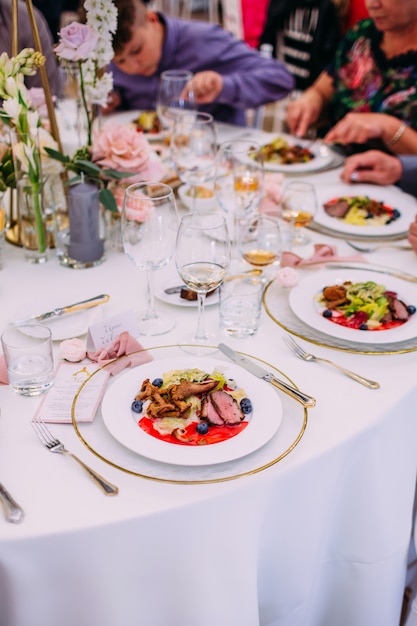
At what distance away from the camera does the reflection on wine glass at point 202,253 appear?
1.17m

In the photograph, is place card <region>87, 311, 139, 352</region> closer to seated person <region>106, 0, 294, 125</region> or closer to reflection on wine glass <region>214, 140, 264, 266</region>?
reflection on wine glass <region>214, 140, 264, 266</region>

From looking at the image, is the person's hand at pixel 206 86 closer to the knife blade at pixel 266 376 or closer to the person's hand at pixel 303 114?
the person's hand at pixel 303 114

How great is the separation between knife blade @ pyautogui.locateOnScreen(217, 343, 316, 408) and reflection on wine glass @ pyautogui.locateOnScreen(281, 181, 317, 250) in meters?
0.56

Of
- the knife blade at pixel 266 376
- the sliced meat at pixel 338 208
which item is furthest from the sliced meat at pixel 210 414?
the sliced meat at pixel 338 208

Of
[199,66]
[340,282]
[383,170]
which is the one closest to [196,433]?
[340,282]

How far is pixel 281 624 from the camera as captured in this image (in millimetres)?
1129

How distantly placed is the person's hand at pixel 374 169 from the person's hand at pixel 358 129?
7.9 inches

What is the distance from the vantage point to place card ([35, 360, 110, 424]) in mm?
1054

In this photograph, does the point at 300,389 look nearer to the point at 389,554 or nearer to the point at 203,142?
the point at 389,554

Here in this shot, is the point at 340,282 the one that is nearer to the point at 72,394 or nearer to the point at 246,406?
the point at 246,406

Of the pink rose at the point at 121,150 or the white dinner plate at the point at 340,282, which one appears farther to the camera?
the pink rose at the point at 121,150

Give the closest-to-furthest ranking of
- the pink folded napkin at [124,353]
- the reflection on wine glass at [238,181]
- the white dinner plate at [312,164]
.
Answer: the pink folded napkin at [124,353], the reflection on wine glass at [238,181], the white dinner plate at [312,164]

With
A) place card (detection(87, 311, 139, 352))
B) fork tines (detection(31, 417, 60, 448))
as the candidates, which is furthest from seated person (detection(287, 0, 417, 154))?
fork tines (detection(31, 417, 60, 448))

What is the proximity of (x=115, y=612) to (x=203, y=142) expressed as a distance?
1.24 m
